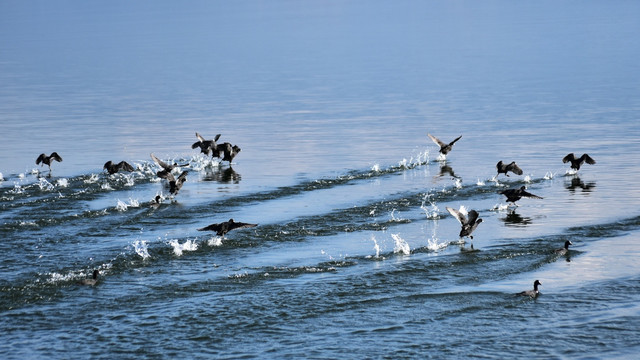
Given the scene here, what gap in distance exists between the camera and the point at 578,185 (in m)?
30.5

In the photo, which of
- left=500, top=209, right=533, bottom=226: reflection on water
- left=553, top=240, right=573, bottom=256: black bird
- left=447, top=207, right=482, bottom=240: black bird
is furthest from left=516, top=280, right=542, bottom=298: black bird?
left=500, top=209, right=533, bottom=226: reflection on water

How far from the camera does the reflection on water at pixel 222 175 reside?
107 feet

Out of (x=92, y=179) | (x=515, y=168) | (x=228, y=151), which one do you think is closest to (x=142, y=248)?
(x=92, y=179)

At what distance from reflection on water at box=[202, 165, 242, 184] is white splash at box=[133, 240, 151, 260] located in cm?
886

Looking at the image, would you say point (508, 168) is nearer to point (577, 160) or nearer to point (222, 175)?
point (577, 160)

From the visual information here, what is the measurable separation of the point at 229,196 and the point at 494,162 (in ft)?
33.3

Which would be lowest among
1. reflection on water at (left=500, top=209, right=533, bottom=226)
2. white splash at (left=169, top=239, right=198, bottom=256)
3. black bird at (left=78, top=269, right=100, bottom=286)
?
black bird at (left=78, top=269, right=100, bottom=286)

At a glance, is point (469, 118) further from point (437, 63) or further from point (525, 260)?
point (437, 63)

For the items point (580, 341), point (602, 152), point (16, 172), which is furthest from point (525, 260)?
point (16, 172)

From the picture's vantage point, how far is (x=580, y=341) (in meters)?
16.9

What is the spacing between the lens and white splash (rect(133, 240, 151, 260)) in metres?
22.4

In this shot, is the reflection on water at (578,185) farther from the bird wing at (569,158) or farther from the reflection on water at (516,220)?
→ the reflection on water at (516,220)

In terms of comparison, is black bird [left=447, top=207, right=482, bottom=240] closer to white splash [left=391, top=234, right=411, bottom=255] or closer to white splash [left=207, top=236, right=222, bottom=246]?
white splash [left=391, top=234, right=411, bottom=255]

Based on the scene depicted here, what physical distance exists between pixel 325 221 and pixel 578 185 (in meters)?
9.14
